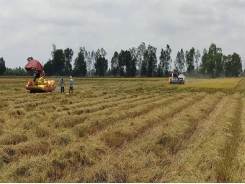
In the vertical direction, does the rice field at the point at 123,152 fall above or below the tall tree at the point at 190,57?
below

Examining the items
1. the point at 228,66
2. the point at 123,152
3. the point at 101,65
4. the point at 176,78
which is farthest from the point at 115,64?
the point at 123,152

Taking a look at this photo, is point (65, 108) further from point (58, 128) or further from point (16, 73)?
point (16, 73)

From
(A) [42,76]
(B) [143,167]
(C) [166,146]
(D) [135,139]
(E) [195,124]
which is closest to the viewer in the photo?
(B) [143,167]

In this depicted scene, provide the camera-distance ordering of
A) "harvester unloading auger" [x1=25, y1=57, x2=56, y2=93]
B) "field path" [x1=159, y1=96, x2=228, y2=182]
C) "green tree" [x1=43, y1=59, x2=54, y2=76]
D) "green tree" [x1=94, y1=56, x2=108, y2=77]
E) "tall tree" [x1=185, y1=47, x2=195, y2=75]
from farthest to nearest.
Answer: "tall tree" [x1=185, y1=47, x2=195, y2=75]
"green tree" [x1=94, y1=56, x2=108, y2=77]
"green tree" [x1=43, y1=59, x2=54, y2=76]
"harvester unloading auger" [x1=25, y1=57, x2=56, y2=93]
"field path" [x1=159, y1=96, x2=228, y2=182]

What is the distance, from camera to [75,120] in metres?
13.2

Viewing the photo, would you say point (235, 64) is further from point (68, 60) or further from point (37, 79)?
point (37, 79)

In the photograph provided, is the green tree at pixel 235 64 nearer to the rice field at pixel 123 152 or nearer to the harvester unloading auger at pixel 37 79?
the harvester unloading auger at pixel 37 79

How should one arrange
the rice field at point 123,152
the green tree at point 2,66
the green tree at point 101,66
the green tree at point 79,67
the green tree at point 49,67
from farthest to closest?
the green tree at point 101,66 → the green tree at point 2,66 → the green tree at point 79,67 → the green tree at point 49,67 → the rice field at point 123,152

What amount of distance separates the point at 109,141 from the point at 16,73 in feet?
339

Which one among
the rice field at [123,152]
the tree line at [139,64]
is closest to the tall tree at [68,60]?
the tree line at [139,64]

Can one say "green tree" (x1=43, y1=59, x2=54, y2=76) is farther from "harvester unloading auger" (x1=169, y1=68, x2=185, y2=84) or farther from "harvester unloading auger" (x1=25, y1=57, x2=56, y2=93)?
"harvester unloading auger" (x1=25, y1=57, x2=56, y2=93)

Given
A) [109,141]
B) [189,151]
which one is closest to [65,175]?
[109,141]

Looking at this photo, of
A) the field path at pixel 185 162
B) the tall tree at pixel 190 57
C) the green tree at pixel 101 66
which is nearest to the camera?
the field path at pixel 185 162

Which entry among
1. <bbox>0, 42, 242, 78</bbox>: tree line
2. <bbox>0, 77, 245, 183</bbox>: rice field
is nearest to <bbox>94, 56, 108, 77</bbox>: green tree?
<bbox>0, 42, 242, 78</bbox>: tree line
